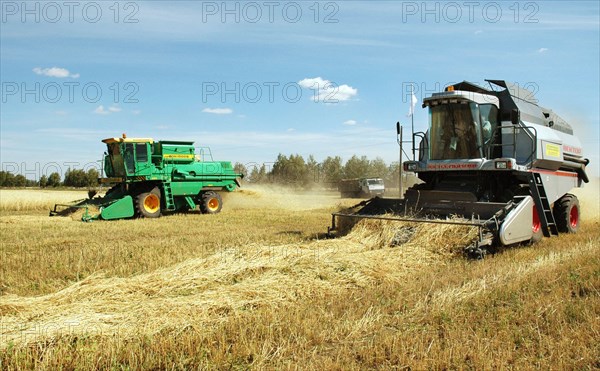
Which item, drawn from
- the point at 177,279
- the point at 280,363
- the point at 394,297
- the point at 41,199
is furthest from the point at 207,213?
the point at 280,363

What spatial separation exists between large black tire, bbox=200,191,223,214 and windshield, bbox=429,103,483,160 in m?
9.64

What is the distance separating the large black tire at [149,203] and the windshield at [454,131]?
9.55 meters

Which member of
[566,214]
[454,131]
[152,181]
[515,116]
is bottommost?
[566,214]

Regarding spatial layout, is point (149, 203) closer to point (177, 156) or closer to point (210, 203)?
point (177, 156)

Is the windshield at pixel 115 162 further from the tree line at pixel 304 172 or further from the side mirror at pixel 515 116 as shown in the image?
the tree line at pixel 304 172

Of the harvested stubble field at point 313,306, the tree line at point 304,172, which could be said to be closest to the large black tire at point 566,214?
the harvested stubble field at point 313,306

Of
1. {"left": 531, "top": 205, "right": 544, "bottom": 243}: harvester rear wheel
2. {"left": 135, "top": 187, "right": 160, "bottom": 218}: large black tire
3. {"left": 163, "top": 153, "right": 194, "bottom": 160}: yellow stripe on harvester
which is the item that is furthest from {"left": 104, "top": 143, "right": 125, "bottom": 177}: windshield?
{"left": 531, "top": 205, "right": 544, "bottom": 243}: harvester rear wheel

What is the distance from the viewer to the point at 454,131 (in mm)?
9602

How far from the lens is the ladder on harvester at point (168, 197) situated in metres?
16.5

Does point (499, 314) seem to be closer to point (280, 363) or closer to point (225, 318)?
point (280, 363)

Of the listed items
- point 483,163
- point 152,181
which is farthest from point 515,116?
point 152,181

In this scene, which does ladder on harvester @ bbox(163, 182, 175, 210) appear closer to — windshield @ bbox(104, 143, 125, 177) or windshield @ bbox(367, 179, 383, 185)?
windshield @ bbox(104, 143, 125, 177)

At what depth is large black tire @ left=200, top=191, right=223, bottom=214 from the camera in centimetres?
1744

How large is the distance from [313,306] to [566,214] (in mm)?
7845
